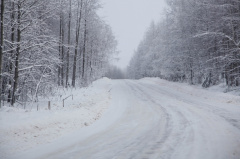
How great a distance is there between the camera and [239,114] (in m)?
9.13

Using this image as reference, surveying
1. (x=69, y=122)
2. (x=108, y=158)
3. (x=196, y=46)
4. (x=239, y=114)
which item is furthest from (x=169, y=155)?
(x=196, y=46)

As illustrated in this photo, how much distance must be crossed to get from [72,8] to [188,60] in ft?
52.1

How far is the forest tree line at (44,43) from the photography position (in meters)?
10.9

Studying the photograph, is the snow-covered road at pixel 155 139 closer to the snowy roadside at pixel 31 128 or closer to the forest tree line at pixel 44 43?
the snowy roadside at pixel 31 128

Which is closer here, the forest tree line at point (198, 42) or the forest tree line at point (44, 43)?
the forest tree line at point (44, 43)

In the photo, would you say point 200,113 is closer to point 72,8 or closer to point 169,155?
point 169,155

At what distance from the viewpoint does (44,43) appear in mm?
11328

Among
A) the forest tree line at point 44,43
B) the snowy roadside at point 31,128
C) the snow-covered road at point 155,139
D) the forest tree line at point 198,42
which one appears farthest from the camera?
the forest tree line at point 198,42

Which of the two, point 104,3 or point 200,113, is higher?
point 104,3

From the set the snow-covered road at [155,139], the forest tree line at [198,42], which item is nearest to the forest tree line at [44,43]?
the snow-covered road at [155,139]

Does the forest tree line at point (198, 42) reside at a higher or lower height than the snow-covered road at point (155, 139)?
higher

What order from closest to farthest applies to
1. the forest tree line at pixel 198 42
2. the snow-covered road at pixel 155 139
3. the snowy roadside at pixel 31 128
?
the snow-covered road at pixel 155 139, the snowy roadside at pixel 31 128, the forest tree line at pixel 198 42

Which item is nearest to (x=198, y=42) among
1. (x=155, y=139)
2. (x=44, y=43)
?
(x=44, y=43)

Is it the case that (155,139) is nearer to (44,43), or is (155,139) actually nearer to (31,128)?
(31,128)
